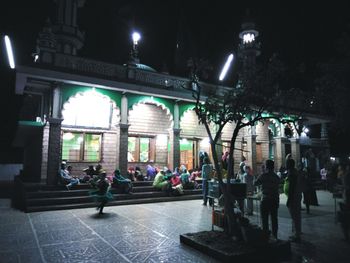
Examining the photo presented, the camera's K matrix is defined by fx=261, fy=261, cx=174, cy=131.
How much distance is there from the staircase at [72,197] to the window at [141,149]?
324cm

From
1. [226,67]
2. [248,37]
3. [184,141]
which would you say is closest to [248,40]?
[248,37]

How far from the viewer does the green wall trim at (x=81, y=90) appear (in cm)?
1288

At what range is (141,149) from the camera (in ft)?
56.3

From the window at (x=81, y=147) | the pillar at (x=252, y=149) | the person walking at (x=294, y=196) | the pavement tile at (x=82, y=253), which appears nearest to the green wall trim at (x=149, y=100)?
the window at (x=81, y=147)

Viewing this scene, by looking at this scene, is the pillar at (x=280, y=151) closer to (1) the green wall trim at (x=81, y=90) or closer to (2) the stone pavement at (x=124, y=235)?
(2) the stone pavement at (x=124, y=235)

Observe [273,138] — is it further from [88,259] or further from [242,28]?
[88,259]

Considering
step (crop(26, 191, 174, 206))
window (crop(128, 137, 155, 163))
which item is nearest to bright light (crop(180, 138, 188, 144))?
window (crop(128, 137, 155, 163))

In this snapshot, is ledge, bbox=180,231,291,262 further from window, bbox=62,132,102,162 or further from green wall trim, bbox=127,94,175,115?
window, bbox=62,132,102,162

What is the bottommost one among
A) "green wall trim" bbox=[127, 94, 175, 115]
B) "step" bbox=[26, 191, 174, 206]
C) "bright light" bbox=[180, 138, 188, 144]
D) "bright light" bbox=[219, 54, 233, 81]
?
"step" bbox=[26, 191, 174, 206]

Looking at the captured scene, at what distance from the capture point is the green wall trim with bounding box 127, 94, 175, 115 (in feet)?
48.2

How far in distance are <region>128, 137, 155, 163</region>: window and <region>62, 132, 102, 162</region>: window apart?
2.02 m

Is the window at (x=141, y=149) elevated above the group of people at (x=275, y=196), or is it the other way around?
the window at (x=141, y=149)

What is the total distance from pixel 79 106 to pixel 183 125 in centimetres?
716

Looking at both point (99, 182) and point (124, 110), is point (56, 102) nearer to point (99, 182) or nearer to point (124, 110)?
point (124, 110)
